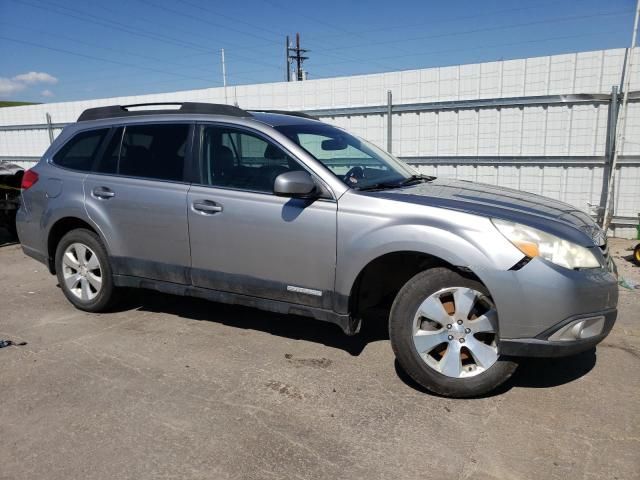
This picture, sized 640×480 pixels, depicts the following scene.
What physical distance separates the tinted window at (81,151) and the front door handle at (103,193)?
11.9 inches

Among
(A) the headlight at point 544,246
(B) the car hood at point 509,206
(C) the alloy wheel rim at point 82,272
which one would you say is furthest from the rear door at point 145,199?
(A) the headlight at point 544,246

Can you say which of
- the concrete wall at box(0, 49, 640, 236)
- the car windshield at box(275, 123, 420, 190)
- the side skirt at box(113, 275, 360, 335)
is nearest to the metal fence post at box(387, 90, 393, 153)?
the concrete wall at box(0, 49, 640, 236)

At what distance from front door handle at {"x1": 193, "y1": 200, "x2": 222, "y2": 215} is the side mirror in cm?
61

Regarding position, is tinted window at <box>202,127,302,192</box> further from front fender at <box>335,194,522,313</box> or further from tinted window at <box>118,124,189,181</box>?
front fender at <box>335,194,522,313</box>

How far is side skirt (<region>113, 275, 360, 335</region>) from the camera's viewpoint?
12.0ft

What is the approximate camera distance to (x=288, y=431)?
2.98 m

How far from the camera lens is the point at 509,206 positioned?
3.45m

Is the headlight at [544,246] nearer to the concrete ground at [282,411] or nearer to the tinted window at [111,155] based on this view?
the concrete ground at [282,411]

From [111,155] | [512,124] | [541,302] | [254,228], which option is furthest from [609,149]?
[111,155]

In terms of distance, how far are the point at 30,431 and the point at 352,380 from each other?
1953 mm

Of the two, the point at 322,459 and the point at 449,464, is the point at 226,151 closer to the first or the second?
the point at 322,459

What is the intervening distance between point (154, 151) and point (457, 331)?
9.42 feet

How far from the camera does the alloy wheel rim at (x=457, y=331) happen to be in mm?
3197

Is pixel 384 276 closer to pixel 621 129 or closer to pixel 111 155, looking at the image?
pixel 111 155
